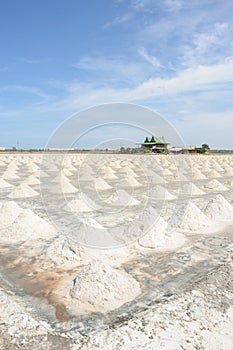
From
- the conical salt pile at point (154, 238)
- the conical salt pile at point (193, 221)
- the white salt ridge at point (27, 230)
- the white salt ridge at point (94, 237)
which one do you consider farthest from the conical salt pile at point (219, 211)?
the white salt ridge at point (27, 230)

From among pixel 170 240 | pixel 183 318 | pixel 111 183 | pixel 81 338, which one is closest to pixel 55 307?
pixel 81 338

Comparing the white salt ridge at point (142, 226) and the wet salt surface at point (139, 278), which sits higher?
the white salt ridge at point (142, 226)

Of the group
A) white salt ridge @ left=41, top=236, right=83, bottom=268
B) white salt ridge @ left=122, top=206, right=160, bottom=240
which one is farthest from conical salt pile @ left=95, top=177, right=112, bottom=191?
white salt ridge @ left=41, top=236, right=83, bottom=268

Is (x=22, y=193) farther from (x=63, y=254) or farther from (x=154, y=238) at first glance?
(x=154, y=238)

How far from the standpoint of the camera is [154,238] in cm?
399

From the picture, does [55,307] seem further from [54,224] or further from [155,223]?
[54,224]

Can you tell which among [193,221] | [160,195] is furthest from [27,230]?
[160,195]

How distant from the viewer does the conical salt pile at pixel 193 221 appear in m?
4.75

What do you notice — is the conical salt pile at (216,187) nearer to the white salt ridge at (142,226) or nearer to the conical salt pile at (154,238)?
the white salt ridge at (142,226)

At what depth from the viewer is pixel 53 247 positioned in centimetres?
369

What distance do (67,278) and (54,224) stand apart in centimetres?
200

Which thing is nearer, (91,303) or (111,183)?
(91,303)

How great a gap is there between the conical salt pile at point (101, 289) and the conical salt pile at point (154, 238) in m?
1.16

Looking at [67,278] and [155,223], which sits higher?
[155,223]
